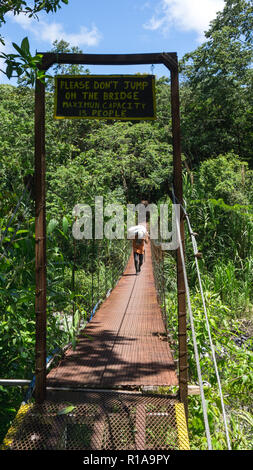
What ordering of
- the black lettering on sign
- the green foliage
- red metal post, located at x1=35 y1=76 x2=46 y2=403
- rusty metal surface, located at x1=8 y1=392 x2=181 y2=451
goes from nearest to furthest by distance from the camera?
rusty metal surface, located at x1=8 y1=392 x2=181 y2=451
red metal post, located at x1=35 y1=76 x2=46 y2=403
the black lettering on sign
the green foliage

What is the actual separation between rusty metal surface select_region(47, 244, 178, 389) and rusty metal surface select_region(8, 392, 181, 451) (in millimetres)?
109

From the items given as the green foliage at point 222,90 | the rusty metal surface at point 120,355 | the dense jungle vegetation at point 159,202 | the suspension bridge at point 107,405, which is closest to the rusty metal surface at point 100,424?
the suspension bridge at point 107,405

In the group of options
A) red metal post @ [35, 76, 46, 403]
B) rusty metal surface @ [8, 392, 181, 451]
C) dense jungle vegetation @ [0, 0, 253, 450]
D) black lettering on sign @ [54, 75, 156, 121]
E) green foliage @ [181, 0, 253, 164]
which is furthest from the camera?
green foliage @ [181, 0, 253, 164]

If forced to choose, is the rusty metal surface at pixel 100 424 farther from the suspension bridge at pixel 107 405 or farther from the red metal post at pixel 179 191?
the red metal post at pixel 179 191

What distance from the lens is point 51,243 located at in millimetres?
2121

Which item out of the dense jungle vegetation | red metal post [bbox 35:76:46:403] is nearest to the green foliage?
the dense jungle vegetation

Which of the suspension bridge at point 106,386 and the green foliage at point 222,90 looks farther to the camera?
the green foliage at point 222,90

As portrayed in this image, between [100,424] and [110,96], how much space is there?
4.94ft

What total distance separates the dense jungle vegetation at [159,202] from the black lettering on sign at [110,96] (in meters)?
0.37

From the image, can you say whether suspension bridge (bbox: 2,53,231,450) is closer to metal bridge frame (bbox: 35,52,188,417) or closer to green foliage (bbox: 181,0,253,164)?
metal bridge frame (bbox: 35,52,188,417)

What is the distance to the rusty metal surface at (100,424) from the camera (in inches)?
60.4

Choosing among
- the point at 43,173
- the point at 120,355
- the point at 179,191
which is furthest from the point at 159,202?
the point at 43,173

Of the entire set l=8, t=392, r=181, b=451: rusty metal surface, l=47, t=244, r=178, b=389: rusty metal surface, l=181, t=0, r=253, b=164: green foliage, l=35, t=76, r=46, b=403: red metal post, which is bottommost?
l=8, t=392, r=181, b=451: rusty metal surface

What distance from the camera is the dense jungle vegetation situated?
6.86ft
